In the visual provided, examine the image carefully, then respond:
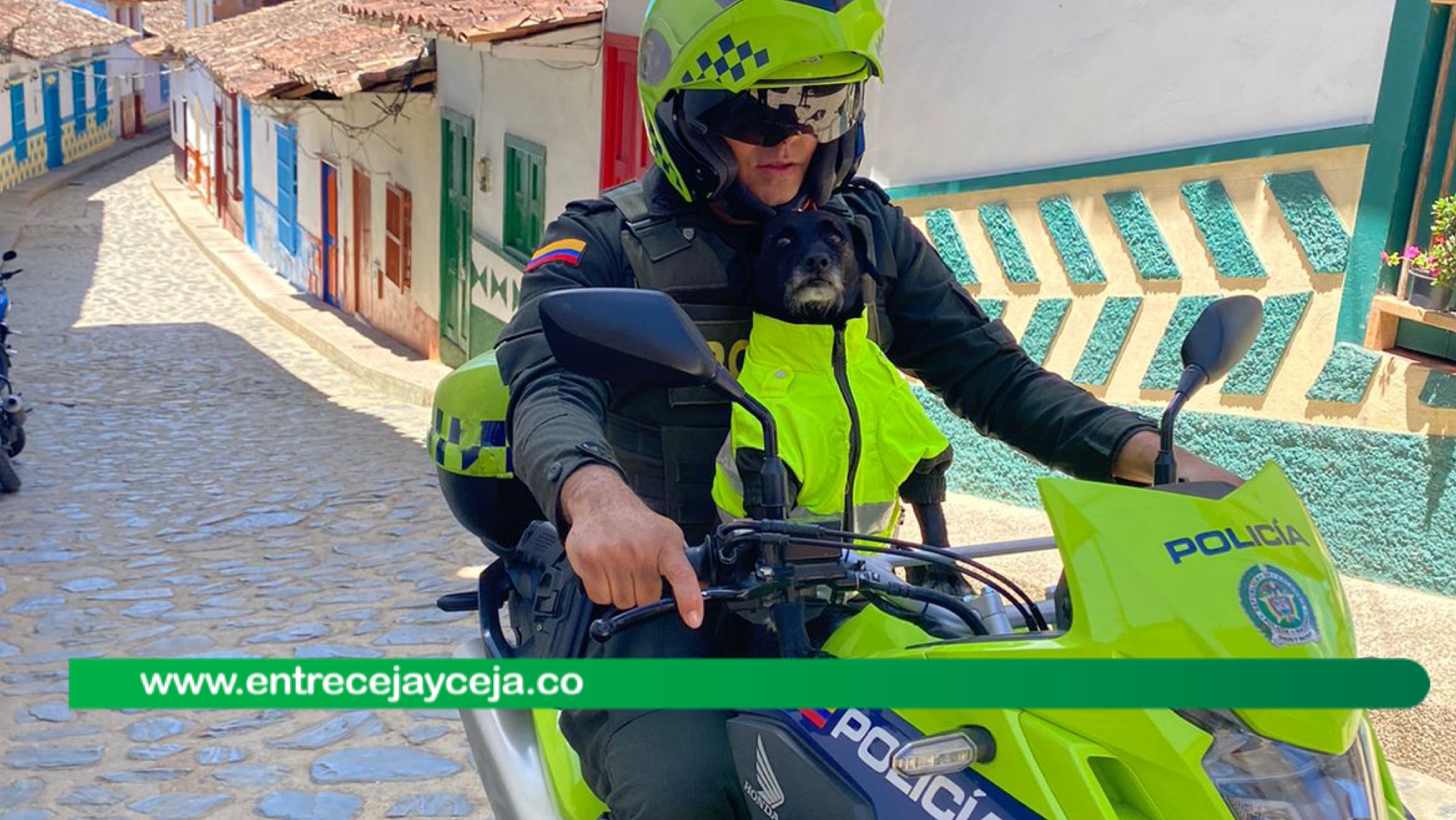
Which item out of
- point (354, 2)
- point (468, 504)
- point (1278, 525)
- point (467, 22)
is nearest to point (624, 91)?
point (467, 22)

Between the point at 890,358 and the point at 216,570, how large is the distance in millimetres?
5499

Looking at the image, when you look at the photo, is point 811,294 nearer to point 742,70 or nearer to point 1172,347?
point 742,70

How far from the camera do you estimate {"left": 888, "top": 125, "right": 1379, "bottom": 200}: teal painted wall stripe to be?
540cm

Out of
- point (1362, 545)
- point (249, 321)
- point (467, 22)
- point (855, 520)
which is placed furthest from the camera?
point (249, 321)

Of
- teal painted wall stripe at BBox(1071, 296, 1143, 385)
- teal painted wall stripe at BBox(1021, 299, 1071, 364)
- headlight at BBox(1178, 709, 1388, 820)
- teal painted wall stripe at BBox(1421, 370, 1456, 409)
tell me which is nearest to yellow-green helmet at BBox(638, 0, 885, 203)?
headlight at BBox(1178, 709, 1388, 820)

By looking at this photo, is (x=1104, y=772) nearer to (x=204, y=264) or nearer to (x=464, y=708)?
(x=464, y=708)

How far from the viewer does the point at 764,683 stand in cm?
181

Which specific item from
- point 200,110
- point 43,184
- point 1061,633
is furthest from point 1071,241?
point 43,184

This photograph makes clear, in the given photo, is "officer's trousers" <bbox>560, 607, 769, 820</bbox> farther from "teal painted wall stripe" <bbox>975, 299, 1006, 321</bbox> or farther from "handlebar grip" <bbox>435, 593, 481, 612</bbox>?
"teal painted wall stripe" <bbox>975, 299, 1006, 321</bbox>

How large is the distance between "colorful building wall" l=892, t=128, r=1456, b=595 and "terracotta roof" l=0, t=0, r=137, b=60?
21025mm

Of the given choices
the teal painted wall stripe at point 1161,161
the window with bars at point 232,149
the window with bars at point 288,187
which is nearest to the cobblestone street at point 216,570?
the teal painted wall stripe at point 1161,161

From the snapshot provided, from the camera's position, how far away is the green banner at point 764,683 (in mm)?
1426

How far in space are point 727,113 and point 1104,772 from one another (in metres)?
1.26

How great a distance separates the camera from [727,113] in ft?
7.75
